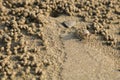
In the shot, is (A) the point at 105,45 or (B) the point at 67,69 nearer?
(B) the point at 67,69

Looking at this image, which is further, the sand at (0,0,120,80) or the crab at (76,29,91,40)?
the crab at (76,29,91,40)

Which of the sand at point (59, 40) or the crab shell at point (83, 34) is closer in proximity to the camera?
the sand at point (59, 40)

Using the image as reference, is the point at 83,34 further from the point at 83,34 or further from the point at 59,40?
the point at 59,40

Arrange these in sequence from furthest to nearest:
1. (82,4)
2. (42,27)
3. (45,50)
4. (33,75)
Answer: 1. (82,4)
2. (42,27)
3. (45,50)
4. (33,75)

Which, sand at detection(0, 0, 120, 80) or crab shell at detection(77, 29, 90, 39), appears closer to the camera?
sand at detection(0, 0, 120, 80)

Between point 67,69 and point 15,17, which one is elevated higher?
point 15,17

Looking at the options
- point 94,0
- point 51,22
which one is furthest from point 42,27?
point 94,0

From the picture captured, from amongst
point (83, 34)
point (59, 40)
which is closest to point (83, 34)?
point (83, 34)

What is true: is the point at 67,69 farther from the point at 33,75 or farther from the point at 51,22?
the point at 51,22
